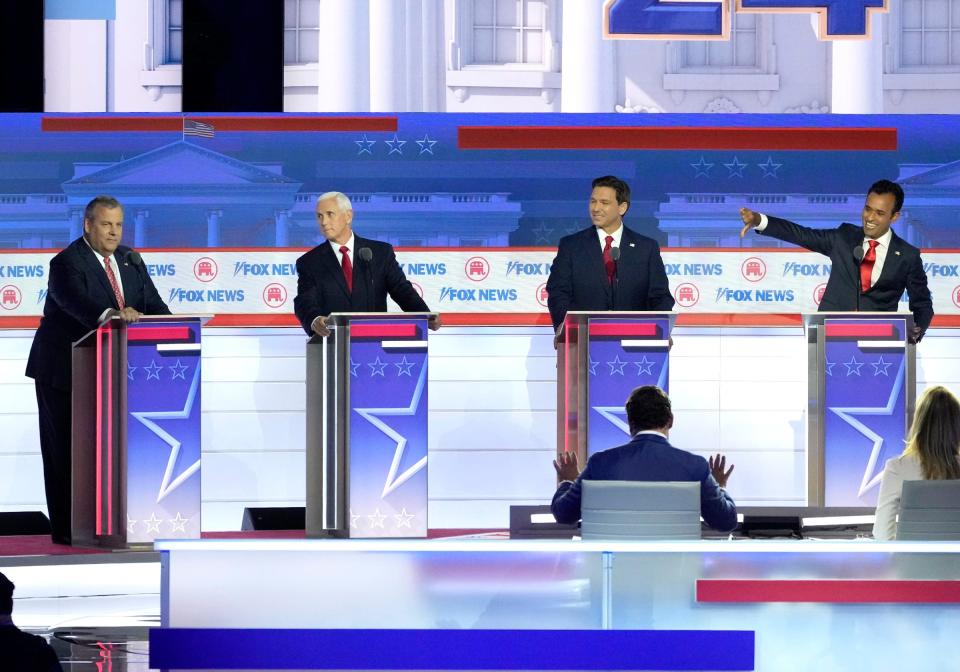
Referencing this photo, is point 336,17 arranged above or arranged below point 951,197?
above

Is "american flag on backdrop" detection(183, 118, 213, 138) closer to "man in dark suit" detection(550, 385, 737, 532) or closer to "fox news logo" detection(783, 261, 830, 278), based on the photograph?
"fox news logo" detection(783, 261, 830, 278)

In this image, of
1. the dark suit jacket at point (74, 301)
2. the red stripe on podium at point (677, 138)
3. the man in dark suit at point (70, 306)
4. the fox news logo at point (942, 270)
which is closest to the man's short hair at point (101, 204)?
the man in dark suit at point (70, 306)

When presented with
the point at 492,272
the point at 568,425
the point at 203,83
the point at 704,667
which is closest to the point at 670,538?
the point at 704,667

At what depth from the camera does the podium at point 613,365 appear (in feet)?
22.4

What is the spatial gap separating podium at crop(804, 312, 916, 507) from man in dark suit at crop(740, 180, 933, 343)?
1.93ft

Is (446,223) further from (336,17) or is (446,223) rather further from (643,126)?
(336,17)

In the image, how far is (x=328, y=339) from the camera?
266 inches

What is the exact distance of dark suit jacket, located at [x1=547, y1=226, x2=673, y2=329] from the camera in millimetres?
7426

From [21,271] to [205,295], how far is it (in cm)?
95

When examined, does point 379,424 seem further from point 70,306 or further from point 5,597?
point 5,597

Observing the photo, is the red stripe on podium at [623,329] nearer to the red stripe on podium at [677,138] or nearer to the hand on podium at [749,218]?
the hand on podium at [749,218]

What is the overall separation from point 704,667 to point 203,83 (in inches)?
220

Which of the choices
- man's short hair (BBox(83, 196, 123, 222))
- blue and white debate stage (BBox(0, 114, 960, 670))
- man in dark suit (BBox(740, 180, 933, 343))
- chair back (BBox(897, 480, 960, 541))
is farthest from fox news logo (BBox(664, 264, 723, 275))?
chair back (BBox(897, 480, 960, 541))

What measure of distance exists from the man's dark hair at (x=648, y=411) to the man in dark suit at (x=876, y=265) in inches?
109
